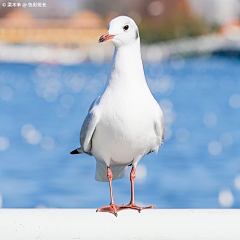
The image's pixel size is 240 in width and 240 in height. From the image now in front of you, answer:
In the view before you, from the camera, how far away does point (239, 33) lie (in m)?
30.2

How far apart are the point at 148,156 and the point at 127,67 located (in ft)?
28.1

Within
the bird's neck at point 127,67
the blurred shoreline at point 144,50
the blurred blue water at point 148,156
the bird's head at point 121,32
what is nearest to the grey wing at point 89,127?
the bird's neck at point 127,67

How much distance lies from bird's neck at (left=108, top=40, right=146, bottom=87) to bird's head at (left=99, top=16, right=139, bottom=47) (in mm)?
39

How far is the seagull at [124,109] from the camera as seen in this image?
8.27ft

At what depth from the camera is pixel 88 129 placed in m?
2.65

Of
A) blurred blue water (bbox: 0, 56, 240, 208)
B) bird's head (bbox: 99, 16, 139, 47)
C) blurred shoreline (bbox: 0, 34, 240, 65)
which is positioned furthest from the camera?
blurred shoreline (bbox: 0, 34, 240, 65)

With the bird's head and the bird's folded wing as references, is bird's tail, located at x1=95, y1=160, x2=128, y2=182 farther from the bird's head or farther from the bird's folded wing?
the bird's head
